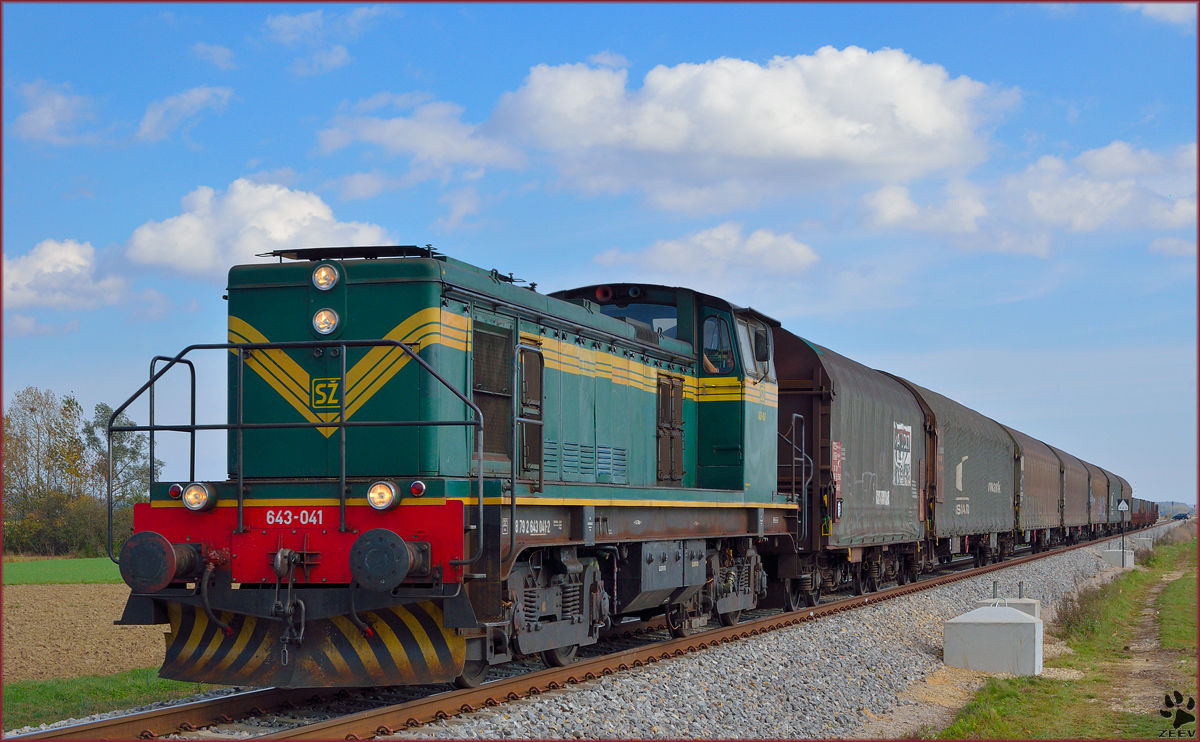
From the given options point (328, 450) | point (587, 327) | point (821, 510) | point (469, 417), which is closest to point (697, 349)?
point (587, 327)

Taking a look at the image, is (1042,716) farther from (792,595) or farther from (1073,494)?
(1073,494)

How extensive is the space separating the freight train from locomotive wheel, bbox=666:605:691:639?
21 mm

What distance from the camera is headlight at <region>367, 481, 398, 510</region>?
6.92m

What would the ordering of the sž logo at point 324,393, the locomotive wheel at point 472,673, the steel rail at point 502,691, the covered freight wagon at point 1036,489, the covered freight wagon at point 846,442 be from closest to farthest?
the steel rail at point 502,691, the locomotive wheel at point 472,673, the sž logo at point 324,393, the covered freight wagon at point 846,442, the covered freight wagon at point 1036,489

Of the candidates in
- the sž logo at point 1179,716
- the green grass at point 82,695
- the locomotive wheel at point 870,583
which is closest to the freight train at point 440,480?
the green grass at point 82,695

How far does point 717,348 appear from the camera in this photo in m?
12.0

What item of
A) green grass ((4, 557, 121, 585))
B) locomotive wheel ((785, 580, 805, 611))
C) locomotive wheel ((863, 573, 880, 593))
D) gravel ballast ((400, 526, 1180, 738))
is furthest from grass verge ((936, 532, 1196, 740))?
green grass ((4, 557, 121, 585))

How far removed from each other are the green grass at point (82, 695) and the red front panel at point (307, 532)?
1.48 metres

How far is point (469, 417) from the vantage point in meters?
7.96

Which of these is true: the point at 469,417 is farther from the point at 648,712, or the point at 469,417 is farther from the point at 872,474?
the point at 872,474

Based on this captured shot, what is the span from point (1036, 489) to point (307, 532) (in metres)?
28.6

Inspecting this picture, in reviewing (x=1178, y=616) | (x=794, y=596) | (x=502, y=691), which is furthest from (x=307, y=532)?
(x=1178, y=616)

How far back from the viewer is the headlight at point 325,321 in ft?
25.3

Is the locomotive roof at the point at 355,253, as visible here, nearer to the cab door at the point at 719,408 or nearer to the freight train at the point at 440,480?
the freight train at the point at 440,480
